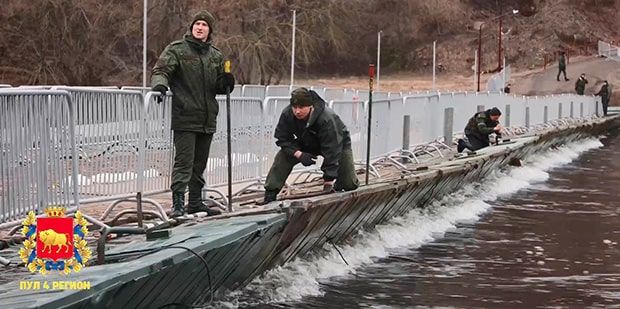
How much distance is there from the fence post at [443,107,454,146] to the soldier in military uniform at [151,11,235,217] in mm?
15482

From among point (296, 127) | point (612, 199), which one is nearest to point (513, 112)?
point (612, 199)

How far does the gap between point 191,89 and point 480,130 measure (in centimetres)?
1394

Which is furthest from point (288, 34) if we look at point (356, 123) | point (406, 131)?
point (356, 123)

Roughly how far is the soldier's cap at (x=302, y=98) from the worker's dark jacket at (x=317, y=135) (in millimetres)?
117

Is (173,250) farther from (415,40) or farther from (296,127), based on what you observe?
(415,40)

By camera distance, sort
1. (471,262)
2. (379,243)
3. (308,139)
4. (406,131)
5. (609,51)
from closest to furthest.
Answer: (308,139)
(471,262)
(379,243)
(406,131)
(609,51)

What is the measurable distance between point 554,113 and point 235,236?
38.8m

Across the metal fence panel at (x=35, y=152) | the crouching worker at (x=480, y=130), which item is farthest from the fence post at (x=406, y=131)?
the metal fence panel at (x=35, y=152)

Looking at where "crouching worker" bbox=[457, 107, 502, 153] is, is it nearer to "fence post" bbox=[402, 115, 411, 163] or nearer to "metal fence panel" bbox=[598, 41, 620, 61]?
"fence post" bbox=[402, 115, 411, 163]

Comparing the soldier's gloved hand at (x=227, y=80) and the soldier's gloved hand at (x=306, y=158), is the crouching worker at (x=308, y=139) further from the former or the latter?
the soldier's gloved hand at (x=227, y=80)

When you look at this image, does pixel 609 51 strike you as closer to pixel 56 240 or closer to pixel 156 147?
pixel 156 147

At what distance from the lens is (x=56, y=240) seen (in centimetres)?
645

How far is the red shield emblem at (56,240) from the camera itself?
6.40 m

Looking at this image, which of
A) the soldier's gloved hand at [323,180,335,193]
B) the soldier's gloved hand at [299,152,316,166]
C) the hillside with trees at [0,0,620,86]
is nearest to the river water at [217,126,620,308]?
the soldier's gloved hand at [323,180,335,193]
